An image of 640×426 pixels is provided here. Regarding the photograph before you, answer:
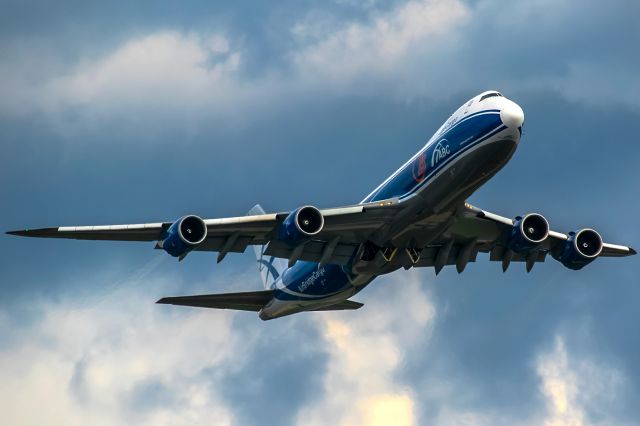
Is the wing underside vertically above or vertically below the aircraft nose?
below

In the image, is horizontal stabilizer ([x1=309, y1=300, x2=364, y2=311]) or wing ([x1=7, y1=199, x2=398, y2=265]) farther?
horizontal stabilizer ([x1=309, y1=300, x2=364, y2=311])

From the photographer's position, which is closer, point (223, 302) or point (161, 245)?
point (161, 245)

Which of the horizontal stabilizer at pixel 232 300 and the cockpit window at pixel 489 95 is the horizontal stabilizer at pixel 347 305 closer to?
the horizontal stabilizer at pixel 232 300

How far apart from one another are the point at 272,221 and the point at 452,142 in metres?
9.56

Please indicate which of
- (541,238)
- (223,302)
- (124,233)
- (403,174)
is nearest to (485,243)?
(541,238)

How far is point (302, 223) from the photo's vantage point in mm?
59375

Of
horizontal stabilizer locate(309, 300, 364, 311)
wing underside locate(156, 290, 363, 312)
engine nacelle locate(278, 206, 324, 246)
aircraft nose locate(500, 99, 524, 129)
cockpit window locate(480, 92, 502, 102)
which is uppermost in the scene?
cockpit window locate(480, 92, 502, 102)

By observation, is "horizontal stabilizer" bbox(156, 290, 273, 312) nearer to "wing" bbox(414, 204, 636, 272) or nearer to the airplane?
the airplane

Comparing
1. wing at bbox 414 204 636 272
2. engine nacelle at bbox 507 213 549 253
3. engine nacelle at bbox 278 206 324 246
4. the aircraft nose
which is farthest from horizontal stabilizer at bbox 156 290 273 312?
the aircraft nose

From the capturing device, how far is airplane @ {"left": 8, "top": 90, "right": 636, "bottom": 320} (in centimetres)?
5744

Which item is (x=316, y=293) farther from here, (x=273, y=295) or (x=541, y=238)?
(x=541, y=238)

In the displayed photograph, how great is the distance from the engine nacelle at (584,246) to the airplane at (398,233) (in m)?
0.05

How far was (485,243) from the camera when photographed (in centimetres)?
6862

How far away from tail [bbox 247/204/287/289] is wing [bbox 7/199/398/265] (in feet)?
35.0
